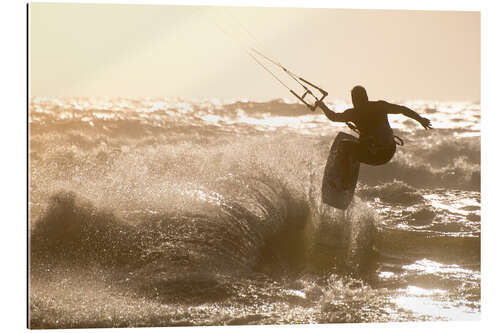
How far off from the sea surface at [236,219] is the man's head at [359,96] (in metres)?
0.14

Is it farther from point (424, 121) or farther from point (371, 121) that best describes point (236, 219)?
point (424, 121)

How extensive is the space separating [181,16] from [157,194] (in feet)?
3.87

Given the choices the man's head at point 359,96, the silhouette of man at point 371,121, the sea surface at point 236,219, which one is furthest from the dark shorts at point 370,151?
the man's head at point 359,96

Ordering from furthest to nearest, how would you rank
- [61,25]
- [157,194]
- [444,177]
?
[444,177], [157,194], [61,25]

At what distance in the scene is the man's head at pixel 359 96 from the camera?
4906mm

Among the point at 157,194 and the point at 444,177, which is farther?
the point at 444,177

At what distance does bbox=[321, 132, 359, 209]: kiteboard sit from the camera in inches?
198

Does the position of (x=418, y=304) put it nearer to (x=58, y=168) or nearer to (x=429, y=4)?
(x=429, y=4)

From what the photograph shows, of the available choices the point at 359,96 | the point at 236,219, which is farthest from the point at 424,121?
the point at 236,219

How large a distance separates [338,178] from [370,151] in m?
0.30

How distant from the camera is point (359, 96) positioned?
4941 mm

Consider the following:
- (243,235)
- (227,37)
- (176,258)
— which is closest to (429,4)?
(227,37)

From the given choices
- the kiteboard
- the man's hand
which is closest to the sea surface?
the kiteboard

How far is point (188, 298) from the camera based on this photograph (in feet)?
15.7
